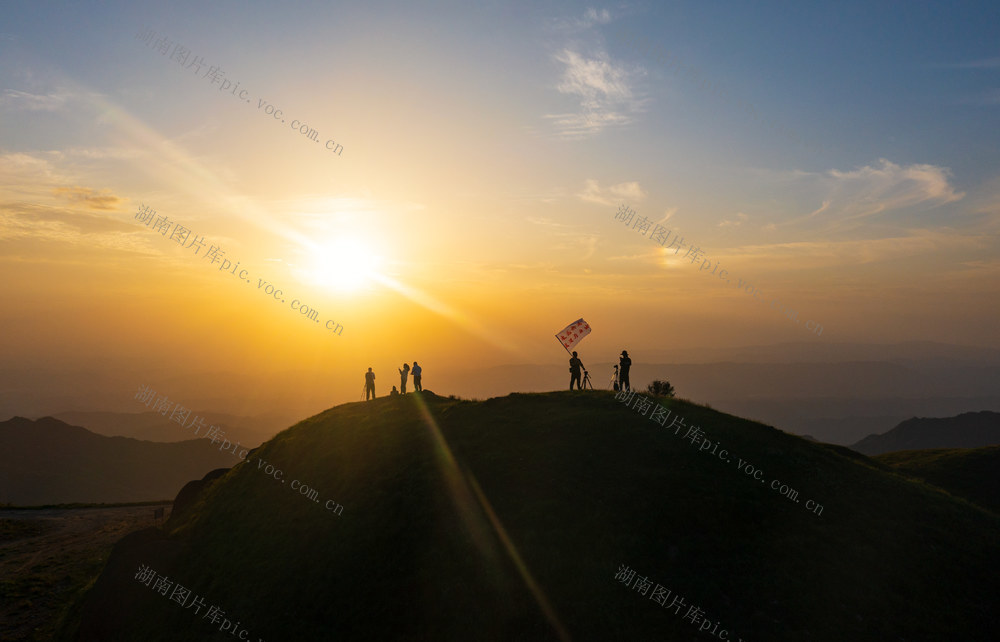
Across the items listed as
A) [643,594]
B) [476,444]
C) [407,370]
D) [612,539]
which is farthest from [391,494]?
[407,370]

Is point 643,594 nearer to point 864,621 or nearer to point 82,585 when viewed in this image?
point 864,621

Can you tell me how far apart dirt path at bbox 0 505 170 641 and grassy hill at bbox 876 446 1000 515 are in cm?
5835

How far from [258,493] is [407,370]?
1542 cm

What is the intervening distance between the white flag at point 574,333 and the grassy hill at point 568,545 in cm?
545

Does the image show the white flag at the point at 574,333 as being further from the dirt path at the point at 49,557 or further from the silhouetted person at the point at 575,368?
the dirt path at the point at 49,557

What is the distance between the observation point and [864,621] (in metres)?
17.8

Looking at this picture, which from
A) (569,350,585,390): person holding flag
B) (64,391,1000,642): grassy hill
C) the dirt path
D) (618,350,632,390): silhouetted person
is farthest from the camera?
(569,350,585,390): person holding flag

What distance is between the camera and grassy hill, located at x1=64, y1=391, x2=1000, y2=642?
18578mm

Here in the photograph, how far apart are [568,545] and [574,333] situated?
1806 cm

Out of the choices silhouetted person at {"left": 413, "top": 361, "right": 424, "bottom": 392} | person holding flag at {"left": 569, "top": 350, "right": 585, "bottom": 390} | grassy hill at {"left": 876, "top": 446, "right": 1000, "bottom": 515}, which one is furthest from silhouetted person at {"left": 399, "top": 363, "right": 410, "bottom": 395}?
grassy hill at {"left": 876, "top": 446, "right": 1000, "bottom": 515}

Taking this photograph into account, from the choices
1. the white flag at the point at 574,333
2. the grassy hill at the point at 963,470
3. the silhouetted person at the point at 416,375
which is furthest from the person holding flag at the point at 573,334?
the grassy hill at the point at 963,470

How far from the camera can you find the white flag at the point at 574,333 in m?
36.8

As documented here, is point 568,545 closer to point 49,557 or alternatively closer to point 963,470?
point 49,557

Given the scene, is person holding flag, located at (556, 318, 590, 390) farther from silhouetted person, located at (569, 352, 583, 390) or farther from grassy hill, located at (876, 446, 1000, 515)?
grassy hill, located at (876, 446, 1000, 515)
